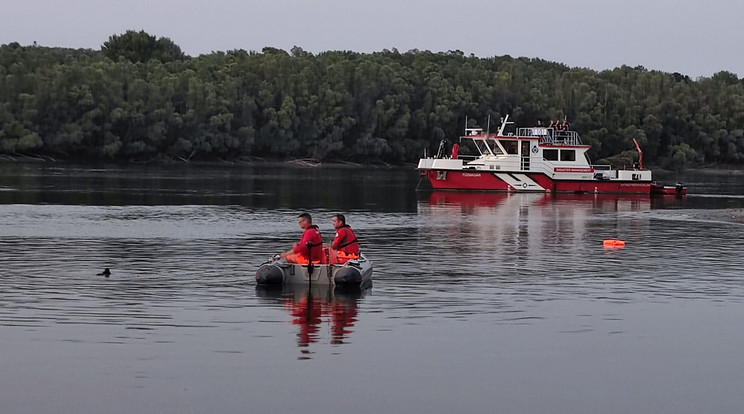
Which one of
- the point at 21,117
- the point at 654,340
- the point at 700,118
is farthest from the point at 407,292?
the point at 700,118

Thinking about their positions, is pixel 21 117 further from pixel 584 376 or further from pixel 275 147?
pixel 584 376

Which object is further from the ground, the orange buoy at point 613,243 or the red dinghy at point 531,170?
the red dinghy at point 531,170

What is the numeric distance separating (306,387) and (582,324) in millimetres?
8734

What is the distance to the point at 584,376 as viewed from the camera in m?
21.1

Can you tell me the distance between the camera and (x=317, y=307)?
28.2 m

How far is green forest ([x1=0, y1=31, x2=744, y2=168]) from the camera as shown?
15112 centimetres

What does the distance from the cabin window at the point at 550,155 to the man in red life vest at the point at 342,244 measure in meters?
55.4

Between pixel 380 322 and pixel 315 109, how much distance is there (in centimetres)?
14459

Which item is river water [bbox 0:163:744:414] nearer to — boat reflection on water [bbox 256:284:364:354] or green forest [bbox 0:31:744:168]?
boat reflection on water [bbox 256:284:364:354]

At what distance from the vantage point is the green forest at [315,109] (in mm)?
151125

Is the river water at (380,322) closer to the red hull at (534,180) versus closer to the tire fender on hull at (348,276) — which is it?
the tire fender on hull at (348,276)

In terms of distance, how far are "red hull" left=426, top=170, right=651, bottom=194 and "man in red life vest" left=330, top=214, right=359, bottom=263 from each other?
53827mm

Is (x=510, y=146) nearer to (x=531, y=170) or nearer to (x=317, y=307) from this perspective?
(x=531, y=170)

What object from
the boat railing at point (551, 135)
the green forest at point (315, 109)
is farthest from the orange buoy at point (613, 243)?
the green forest at point (315, 109)
